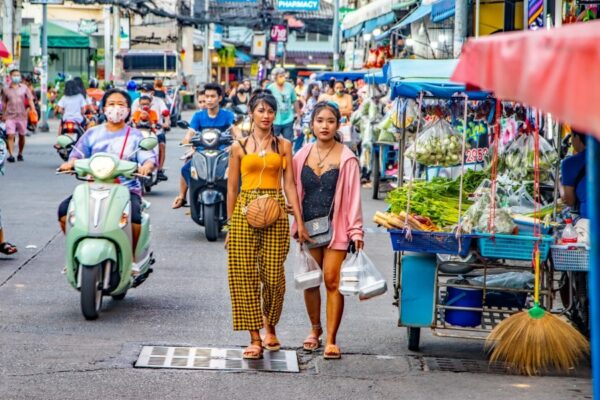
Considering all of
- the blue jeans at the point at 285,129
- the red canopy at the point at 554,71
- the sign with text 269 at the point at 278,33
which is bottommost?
the blue jeans at the point at 285,129

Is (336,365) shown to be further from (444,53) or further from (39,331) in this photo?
(444,53)

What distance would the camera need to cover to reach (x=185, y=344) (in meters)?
8.36

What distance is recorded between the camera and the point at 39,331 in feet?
28.2

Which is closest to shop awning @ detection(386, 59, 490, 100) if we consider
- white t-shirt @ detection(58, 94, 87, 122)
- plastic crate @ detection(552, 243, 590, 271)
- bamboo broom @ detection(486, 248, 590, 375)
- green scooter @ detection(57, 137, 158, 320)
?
plastic crate @ detection(552, 243, 590, 271)

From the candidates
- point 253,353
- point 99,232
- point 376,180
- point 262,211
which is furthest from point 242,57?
point 253,353

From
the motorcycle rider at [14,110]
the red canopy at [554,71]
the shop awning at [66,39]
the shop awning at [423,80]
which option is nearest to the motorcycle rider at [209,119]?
the shop awning at [423,80]

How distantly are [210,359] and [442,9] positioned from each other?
412 inches

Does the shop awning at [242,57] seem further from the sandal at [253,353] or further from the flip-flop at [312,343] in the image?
the sandal at [253,353]

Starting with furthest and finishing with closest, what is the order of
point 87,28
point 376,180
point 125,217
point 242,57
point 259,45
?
point 242,57 → point 259,45 → point 87,28 → point 376,180 → point 125,217

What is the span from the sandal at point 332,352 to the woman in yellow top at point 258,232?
1.29 ft

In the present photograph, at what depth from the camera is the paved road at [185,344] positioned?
23.4ft

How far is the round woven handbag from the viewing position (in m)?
7.94

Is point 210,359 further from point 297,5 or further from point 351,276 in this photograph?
point 297,5

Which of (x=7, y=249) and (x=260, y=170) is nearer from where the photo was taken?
(x=260, y=170)
